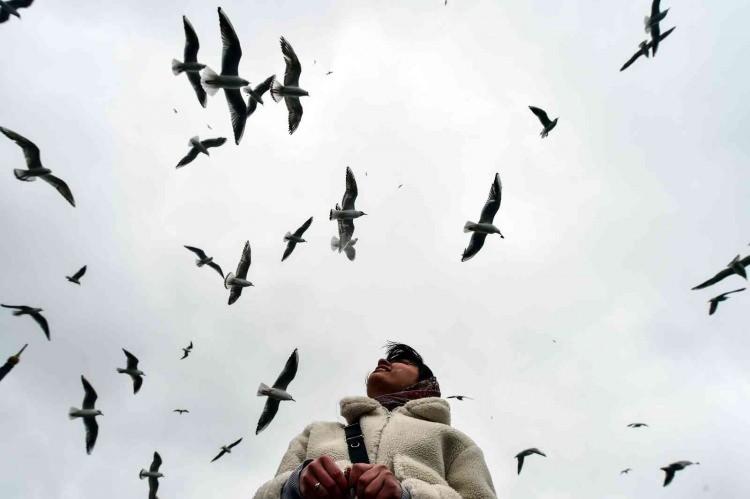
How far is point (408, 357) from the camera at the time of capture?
5.96 metres

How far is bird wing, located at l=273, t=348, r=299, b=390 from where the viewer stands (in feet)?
20.5

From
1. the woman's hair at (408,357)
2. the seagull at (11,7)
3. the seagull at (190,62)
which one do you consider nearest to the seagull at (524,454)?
the woman's hair at (408,357)

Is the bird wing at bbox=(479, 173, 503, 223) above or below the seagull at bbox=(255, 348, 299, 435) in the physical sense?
above

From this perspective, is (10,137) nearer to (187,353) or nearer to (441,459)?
(187,353)

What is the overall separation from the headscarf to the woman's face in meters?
0.06

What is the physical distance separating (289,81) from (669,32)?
6813 millimetres

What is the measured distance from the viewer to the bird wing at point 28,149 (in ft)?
32.9

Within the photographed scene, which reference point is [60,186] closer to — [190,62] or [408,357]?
[190,62]

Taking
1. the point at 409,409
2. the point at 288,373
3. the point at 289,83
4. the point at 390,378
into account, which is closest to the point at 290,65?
the point at 289,83

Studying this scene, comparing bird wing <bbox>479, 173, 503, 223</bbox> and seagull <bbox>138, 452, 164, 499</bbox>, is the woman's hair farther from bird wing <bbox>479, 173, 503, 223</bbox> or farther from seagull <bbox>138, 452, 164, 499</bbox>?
seagull <bbox>138, 452, 164, 499</bbox>

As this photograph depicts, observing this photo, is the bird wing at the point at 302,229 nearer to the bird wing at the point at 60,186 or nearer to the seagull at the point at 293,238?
the seagull at the point at 293,238

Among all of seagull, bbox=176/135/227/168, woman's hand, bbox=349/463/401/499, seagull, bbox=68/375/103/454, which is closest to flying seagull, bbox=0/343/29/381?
seagull, bbox=68/375/103/454

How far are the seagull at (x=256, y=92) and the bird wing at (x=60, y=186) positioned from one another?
3196mm

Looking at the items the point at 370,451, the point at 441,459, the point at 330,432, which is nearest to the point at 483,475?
the point at 441,459
